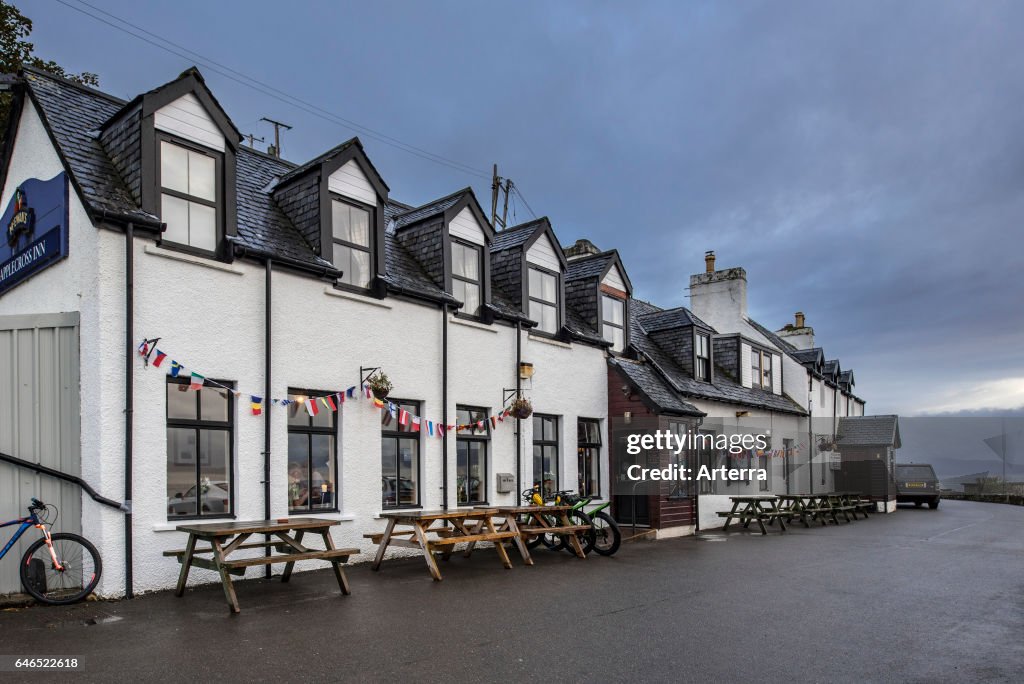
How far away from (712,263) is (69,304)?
87.3ft

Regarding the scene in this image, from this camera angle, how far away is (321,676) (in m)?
6.24

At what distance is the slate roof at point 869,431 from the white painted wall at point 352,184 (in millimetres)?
27293

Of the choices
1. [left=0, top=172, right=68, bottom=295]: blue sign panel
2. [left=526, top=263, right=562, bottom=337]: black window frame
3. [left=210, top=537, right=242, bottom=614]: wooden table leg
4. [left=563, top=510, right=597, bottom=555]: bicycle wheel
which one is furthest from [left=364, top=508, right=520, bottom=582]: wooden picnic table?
[left=0, top=172, right=68, bottom=295]: blue sign panel

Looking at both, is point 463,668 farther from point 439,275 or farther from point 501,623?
point 439,275

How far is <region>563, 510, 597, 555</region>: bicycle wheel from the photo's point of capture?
47.2ft

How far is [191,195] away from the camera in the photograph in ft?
36.2

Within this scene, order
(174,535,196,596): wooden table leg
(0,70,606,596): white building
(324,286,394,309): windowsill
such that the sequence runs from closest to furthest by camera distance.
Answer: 1. (174,535,196,596): wooden table leg
2. (0,70,606,596): white building
3. (324,286,394,309): windowsill

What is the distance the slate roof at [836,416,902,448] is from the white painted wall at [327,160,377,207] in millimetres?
Result: 27293

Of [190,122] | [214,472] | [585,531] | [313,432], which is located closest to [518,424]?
[585,531]

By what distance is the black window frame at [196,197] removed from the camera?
10531 millimetres

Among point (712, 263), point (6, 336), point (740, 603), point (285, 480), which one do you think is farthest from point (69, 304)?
point (712, 263)

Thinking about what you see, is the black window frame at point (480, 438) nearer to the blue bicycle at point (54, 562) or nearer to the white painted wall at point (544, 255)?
the white painted wall at point (544, 255)

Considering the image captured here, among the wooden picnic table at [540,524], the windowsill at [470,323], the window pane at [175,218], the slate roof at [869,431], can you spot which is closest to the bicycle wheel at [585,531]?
the wooden picnic table at [540,524]

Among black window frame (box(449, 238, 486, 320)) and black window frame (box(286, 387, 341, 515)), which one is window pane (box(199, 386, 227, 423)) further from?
black window frame (box(449, 238, 486, 320))
